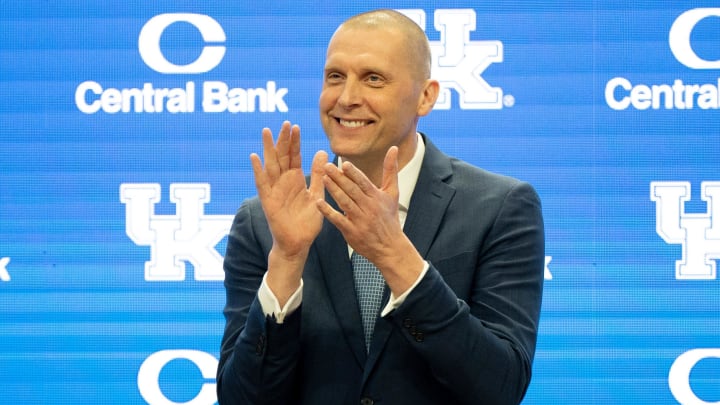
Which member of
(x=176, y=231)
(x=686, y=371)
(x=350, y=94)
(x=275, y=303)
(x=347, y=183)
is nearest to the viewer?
(x=347, y=183)

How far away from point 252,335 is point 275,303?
88 mm

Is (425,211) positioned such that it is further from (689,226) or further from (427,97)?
(689,226)

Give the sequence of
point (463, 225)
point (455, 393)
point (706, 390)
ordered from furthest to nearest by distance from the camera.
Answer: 1. point (706, 390)
2. point (463, 225)
3. point (455, 393)

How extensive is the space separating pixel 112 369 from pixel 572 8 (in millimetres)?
2215

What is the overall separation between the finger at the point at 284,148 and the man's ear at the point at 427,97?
18.6 inches

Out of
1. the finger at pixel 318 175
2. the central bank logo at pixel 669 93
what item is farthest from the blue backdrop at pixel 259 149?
the finger at pixel 318 175

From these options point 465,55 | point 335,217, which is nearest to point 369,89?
point 335,217

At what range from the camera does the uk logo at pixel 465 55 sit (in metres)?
3.85

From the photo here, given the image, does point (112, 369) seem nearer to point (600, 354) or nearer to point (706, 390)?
point (600, 354)

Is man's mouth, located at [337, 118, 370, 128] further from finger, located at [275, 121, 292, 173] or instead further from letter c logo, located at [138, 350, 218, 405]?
letter c logo, located at [138, 350, 218, 405]

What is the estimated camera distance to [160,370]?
387 cm

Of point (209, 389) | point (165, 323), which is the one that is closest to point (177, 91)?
point (165, 323)

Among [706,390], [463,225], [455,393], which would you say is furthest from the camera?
[706,390]

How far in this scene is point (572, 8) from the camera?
12.7ft
